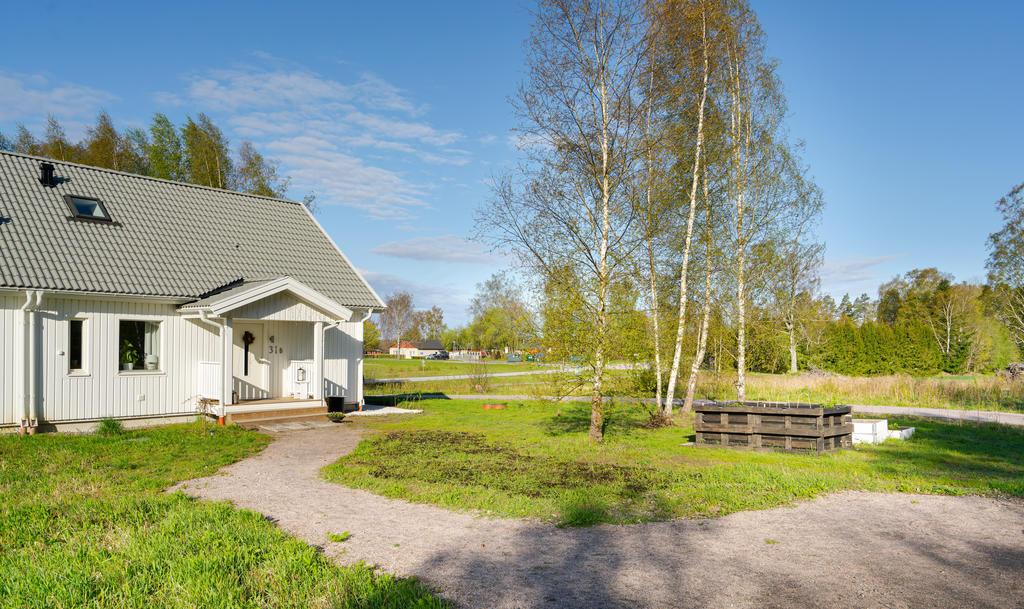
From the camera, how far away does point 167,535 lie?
18.5 feet

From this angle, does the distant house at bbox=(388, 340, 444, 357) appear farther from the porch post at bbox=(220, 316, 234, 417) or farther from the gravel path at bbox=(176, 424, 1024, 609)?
the gravel path at bbox=(176, 424, 1024, 609)

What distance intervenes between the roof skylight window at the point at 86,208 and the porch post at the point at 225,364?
175 inches

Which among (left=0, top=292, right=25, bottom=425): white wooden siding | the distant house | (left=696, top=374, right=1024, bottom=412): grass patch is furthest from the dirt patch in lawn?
the distant house

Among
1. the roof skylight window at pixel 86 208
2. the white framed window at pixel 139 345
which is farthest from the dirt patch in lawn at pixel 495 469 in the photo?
the roof skylight window at pixel 86 208

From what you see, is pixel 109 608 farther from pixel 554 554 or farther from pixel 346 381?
pixel 346 381

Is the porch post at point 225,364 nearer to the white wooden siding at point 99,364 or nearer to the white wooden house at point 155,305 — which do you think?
the white wooden house at point 155,305

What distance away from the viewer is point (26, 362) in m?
12.4

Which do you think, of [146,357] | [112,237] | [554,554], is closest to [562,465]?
[554,554]

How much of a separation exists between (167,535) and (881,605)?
5951 millimetres

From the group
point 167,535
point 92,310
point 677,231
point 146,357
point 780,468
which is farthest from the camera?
point 677,231

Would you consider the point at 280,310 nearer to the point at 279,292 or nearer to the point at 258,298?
the point at 279,292

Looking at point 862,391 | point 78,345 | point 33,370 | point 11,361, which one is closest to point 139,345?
point 78,345

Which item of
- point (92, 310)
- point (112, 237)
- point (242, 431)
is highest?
point (112, 237)

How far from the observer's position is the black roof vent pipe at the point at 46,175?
15.1 m
